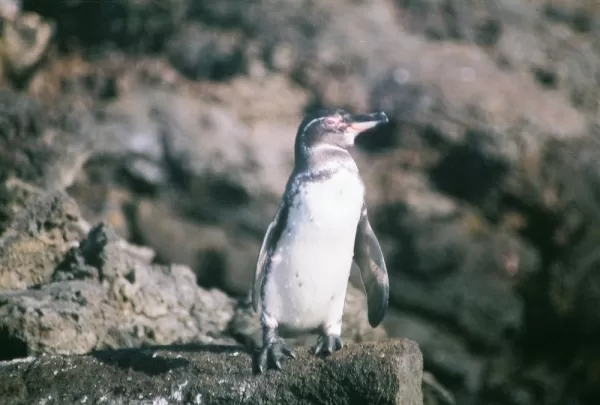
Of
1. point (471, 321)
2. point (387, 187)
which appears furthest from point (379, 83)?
point (471, 321)

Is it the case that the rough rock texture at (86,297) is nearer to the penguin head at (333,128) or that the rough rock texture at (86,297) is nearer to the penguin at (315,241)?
the penguin at (315,241)

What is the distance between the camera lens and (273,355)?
318 centimetres

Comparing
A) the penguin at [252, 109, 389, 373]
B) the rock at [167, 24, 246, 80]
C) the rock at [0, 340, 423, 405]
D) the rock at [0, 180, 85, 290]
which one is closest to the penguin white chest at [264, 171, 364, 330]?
the penguin at [252, 109, 389, 373]

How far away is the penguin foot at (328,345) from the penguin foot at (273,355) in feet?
0.39

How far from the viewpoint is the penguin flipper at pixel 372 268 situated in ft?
12.3

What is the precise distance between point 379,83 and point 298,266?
6404mm

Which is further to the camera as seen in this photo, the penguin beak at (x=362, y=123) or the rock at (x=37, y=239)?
the rock at (x=37, y=239)

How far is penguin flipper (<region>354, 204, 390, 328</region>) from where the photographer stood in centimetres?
376

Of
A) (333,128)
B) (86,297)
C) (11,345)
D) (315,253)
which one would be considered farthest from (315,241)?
(11,345)

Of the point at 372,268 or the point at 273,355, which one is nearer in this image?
the point at 273,355

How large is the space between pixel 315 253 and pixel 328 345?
0.44 meters

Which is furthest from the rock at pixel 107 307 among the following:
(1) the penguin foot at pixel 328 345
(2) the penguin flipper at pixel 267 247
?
(1) the penguin foot at pixel 328 345

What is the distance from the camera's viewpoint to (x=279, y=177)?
8.46 metres

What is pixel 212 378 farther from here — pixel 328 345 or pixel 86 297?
pixel 86 297
